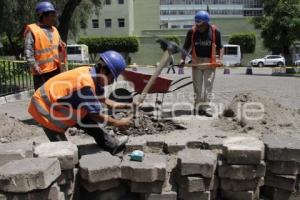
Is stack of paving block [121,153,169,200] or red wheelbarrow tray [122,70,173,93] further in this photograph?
red wheelbarrow tray [122,70,173,93]

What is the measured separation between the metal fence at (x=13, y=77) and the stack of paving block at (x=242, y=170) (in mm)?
9170

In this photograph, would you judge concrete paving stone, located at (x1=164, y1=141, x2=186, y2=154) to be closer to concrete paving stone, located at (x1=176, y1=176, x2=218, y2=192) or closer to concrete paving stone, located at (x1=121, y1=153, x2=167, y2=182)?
concrete paving stone, located at (x1=176, y1=176, x2=218, y2=192)

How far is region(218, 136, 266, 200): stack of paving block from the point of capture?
439 centimetres

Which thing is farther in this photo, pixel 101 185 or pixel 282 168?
pixel 282 168

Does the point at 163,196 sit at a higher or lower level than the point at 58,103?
lower

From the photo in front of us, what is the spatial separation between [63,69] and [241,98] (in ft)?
9.35

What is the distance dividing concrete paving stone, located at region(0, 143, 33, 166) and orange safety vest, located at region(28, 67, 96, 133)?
0.35 m

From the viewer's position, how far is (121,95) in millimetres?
7867

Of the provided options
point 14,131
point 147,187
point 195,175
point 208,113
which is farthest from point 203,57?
point 147,187

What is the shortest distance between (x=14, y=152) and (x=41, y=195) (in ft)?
3.26

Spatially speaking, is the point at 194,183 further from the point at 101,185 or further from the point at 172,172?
the point at 101,185

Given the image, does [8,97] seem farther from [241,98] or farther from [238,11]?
[238,11]

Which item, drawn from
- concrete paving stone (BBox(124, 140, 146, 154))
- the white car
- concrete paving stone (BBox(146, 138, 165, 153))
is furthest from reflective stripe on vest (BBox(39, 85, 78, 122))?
the white car

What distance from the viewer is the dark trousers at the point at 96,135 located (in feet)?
16.2
